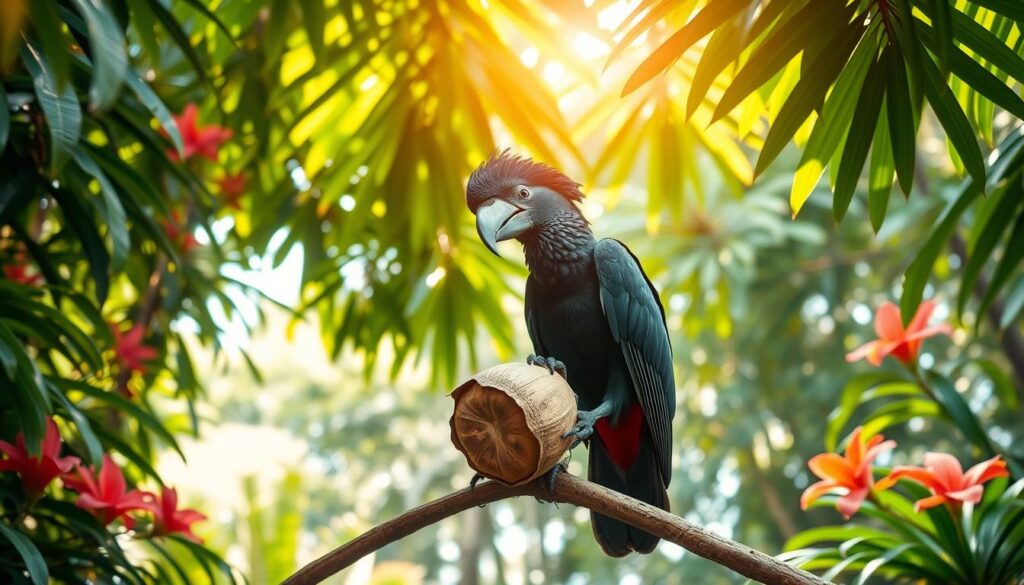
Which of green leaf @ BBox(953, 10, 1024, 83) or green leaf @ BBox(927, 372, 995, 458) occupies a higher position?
green leaf @ BBox(953, 10, 1024, 83)

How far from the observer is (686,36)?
1.52m

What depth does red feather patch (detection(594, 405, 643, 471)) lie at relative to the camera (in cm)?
197

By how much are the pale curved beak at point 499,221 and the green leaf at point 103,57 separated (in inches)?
32.1

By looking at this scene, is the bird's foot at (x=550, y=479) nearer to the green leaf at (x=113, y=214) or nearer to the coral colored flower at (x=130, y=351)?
the green leaf at (x=113, y=214)

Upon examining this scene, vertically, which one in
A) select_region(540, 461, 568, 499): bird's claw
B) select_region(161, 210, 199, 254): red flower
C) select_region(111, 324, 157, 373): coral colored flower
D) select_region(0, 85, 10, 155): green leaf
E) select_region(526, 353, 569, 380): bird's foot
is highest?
select_region(161, 210, 199, 254): red flower

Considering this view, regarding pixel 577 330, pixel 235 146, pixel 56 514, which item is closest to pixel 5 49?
pixel 577 330

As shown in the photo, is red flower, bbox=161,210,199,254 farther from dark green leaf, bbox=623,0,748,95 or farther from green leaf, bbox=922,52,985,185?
green leaf, bbox=922,52,985,185

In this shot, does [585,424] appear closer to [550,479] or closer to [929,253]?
[550,479]

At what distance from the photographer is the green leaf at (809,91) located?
1.58m

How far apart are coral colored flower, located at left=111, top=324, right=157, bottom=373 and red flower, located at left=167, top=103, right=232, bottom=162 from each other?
0.58 m

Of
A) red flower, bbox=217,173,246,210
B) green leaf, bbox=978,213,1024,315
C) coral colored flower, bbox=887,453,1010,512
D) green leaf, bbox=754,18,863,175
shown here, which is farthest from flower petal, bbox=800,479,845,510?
red flower, bbox=217,173,246,210

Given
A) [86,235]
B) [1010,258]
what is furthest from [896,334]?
[86,235]

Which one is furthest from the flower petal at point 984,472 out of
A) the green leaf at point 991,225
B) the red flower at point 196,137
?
the red flower at point 196,137

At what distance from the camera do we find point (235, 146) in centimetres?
342
